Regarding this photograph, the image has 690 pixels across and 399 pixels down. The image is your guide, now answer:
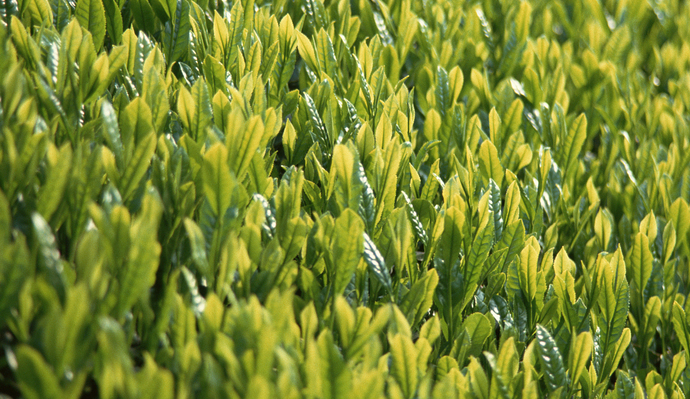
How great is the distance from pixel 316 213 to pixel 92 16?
3.59 feet

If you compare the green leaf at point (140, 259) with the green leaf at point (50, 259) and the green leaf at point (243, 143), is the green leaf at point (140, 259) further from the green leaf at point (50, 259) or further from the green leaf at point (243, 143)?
the green leaf at point (243, 143)

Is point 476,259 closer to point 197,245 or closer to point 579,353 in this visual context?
point 579,353

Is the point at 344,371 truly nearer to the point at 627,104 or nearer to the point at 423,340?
the point at 423,340

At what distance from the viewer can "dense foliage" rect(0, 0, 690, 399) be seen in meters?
1.29

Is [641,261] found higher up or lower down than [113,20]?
lower down

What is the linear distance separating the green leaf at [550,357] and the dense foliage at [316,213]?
13 millimetres

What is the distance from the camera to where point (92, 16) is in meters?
2.11

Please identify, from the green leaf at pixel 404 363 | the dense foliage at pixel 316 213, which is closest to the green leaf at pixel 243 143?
the dense foliage at pixel 316 213

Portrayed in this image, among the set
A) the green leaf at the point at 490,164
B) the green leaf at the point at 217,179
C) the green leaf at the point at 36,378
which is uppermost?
the green leaf at the point at 490,164

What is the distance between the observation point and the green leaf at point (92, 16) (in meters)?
2.11

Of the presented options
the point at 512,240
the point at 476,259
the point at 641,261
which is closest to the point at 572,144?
the point at 641,261

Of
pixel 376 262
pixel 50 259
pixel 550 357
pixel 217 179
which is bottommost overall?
pixel 550 357

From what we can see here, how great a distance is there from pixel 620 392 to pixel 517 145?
1.07 metres

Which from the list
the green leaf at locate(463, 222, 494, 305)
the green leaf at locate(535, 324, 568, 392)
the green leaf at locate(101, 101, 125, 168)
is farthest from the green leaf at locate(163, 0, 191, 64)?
the green leaf at locate(535, 324, 568, 392)
